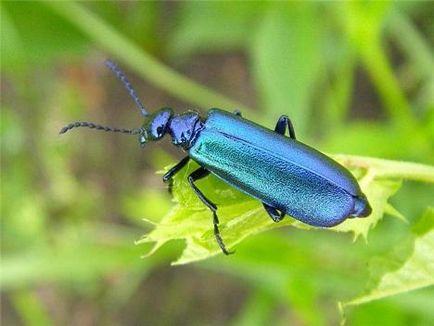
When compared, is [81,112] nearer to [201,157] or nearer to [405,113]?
[405,113]

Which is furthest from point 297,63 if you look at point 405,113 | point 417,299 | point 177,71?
point 177,71

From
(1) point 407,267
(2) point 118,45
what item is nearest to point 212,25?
(2) point 118,45

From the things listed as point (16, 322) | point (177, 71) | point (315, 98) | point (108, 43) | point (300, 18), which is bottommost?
point (16, 322)

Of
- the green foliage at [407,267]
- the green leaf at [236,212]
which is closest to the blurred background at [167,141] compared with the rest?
the green leaf at [236,212]

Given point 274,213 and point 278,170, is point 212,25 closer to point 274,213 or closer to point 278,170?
point 278,170

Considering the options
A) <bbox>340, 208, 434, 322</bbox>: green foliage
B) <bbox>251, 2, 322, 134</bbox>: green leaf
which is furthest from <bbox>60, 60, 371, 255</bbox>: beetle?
<bbox>251, 2, 322, 134</bbox>: green leaf

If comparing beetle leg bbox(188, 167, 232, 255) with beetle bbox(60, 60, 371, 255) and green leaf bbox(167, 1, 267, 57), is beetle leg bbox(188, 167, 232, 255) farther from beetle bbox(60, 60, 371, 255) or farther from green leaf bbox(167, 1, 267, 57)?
green leaf bbox(167, 1, 267, 57)

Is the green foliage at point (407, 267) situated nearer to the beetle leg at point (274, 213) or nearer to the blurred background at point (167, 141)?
the beetle leg at point (274, 213)
